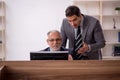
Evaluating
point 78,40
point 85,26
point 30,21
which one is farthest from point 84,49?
point 30,21

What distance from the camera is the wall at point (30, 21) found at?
493cm

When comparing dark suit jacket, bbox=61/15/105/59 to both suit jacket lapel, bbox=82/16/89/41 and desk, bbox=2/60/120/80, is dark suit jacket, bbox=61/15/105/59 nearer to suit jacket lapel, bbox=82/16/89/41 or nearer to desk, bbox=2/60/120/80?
suit jacket lapel, bbox=82/16/89/41

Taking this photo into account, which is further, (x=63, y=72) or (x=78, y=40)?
(x=78, y=40)

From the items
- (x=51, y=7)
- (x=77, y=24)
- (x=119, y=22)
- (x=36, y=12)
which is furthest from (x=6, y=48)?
(x=77, y=24)

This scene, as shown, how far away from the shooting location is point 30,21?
4.96 meters

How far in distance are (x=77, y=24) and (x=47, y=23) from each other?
263cm

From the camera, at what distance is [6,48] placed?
197 inches

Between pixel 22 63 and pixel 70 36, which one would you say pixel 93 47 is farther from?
pixel 22 63

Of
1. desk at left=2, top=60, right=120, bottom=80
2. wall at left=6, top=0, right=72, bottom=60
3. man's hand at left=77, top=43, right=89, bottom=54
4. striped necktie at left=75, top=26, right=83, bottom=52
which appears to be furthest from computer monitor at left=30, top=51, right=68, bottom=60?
wall at left=6, top=0, right=72, bottom=60

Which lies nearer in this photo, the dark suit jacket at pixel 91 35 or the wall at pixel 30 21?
the dark suit jacket at pixel 91 35

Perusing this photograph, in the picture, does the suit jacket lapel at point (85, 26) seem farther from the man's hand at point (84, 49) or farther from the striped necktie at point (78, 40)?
the man's hand at point (84, 49)

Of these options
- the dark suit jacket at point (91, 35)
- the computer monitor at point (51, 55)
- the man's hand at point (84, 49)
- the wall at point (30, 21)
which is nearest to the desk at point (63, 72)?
the computer monitor at point (51, 55)

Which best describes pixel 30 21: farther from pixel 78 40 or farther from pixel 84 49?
pixel 84 49

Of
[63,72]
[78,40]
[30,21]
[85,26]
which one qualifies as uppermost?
[30,21]
